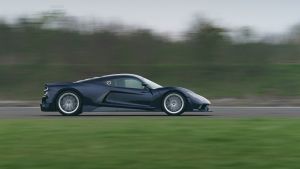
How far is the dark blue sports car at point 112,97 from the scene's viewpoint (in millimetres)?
16109

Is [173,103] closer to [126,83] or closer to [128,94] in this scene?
[128,94]

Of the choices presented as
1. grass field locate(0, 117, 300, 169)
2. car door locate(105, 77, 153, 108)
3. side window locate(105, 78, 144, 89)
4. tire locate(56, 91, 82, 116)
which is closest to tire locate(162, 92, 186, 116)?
car door locate(105, 77, 153, 108)

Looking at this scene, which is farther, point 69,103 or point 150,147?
point 69,103

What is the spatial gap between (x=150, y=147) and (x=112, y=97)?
823 cm

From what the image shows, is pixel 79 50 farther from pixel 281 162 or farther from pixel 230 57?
pixel 281 162

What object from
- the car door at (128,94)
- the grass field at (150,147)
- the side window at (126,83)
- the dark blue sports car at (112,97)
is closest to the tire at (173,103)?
the dark blue sports car at (112,97)

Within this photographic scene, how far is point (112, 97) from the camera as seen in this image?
16297mm

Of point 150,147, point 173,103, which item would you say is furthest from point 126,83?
point 150,147

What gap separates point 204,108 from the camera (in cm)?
1617

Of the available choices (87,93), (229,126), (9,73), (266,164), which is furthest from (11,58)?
(266,164)

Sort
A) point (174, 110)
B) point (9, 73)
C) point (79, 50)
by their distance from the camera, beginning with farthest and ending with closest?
point (79, 50) → point (9, 73) → point (174, 110)

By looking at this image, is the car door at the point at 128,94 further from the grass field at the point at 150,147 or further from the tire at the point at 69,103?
the grass field at the point at 150,147

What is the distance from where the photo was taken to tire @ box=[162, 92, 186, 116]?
52.6ft

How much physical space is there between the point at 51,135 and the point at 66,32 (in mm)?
24186
